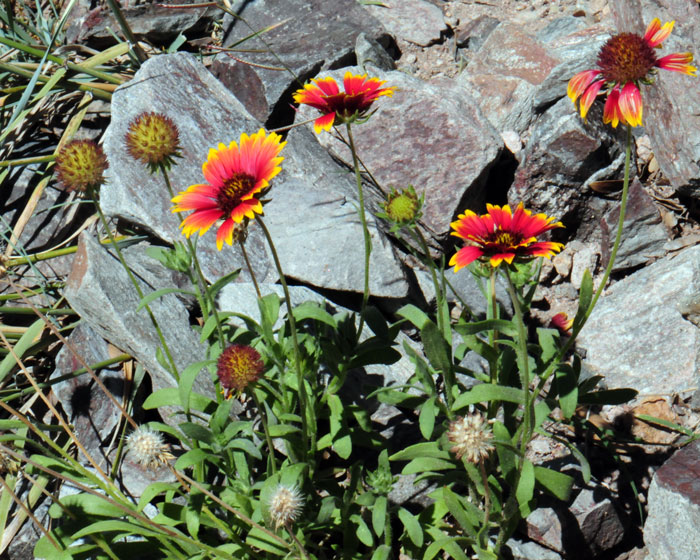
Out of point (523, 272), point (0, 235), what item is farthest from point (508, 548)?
point (0, 235)

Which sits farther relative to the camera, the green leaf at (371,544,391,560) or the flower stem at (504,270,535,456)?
the green leaf at (371,544,391,560)

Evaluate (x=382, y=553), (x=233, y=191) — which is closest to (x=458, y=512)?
(x=382, y=553)

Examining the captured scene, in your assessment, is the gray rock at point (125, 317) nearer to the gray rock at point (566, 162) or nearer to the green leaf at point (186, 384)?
the green leaf at point (186, 384)

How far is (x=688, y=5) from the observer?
3.45 m

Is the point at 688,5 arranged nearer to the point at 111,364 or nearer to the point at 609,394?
the point at 609,394

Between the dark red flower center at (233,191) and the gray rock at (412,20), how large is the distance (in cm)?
270

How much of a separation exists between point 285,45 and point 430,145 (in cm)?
119

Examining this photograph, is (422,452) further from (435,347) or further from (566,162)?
(566,162)

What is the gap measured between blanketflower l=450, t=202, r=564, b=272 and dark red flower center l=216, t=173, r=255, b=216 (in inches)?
→ 22.5

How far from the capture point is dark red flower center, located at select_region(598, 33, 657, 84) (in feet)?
6.18

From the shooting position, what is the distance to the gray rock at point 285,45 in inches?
156

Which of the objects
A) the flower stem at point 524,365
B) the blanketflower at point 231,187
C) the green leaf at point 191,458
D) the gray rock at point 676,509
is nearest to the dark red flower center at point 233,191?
the blanketflower at point 231,187

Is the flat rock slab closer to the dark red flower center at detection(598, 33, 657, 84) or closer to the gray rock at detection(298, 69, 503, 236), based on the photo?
the gray rock at detection(298, 69, 503, 236)

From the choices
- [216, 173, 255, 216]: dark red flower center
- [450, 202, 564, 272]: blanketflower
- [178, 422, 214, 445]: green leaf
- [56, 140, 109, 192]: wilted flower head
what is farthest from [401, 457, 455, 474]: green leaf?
[56, 140, 109, 192]: wilted flower head
